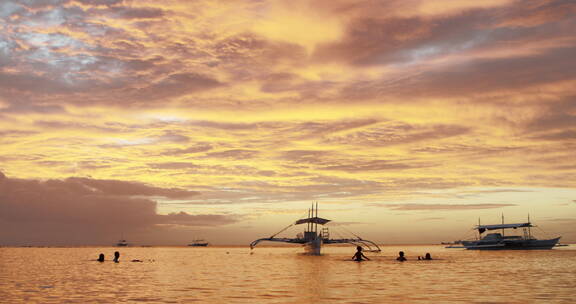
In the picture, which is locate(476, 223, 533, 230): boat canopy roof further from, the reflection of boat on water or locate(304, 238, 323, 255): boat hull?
locate(304, 238, 323, 255): boat hull

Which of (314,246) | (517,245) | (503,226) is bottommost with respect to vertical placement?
(517,245)

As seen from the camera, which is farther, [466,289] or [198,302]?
[466,289]

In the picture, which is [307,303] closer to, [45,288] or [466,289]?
[466,289]

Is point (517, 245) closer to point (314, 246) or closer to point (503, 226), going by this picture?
point (503, 226)

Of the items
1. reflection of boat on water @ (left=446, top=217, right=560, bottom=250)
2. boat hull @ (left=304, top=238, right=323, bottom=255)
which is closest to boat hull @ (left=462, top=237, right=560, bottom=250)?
reflection of boat on water @ (left=446, top=217, right=560, bottom=250)

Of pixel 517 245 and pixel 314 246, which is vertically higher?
pixel 314 246

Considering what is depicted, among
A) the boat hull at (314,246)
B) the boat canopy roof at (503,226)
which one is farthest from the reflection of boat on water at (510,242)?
the boat hull at (314,246)

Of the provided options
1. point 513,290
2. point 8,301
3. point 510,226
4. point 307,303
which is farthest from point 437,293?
point 510,226

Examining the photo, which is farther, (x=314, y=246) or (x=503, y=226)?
(x=503, y=226)

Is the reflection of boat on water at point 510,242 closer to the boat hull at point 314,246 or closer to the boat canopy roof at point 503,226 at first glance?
the boat canopy roof at point 503,226

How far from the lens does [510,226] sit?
15075 centimetres

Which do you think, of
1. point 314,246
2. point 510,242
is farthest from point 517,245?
point 314,246

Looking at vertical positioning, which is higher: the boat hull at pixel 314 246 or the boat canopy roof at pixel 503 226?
the boat canopy roof at pixel 503 226

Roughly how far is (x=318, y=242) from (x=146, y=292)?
88602mm
